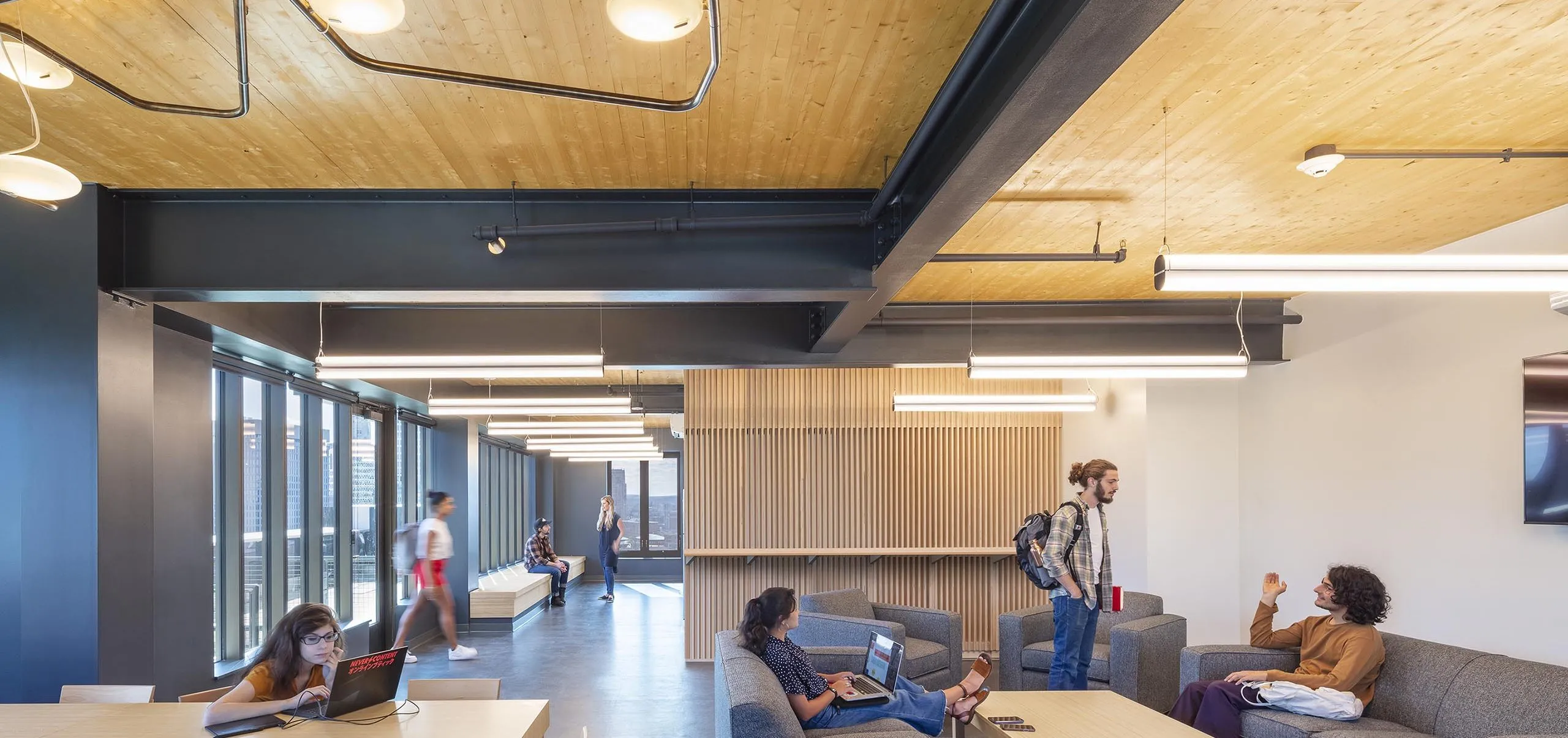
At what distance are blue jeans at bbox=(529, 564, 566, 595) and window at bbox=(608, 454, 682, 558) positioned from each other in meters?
4.26

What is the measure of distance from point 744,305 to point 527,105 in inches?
157

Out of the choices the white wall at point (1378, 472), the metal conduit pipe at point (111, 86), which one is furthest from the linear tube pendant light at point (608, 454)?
the metal conduit pipe at point (111, 86)

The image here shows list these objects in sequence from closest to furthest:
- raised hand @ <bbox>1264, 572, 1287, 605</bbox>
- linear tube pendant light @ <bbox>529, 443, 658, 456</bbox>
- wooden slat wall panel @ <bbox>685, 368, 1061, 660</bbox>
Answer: raised hand @ <bbox>1264, 572, 1287, 605</bbox>
wooden slat wall panel @ <bbox>685, 368, 1061, 660</bbox>
linear tube pendant light @ <bbox>529, 443, 658, 456</bbox>

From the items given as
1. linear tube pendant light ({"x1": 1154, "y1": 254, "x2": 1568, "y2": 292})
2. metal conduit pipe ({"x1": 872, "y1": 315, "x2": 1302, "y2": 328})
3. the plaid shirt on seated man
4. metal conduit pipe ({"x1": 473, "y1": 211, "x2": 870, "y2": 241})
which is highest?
metal conduit pipe ({"x1": 473, "y1": 211, "x2": 870, "y2": 241})

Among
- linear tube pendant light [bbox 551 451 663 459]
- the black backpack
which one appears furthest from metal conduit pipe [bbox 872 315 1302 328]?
linear tube pendant light [bbox 551 451 663 459]

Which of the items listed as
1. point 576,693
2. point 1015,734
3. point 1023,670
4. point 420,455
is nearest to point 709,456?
point 576,693

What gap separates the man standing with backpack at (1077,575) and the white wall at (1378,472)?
5.87 ft

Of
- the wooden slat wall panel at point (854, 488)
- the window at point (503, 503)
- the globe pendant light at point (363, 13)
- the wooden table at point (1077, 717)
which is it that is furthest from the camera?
the window at point (503, 503)

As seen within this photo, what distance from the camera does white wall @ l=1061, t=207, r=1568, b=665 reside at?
5.58 metres

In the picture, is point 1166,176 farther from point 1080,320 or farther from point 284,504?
point 284,504

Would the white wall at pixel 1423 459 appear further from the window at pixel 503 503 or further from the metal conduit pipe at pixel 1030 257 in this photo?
the window at pixel 503 503

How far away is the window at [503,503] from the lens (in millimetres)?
15664

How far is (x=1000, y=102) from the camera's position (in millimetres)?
3010

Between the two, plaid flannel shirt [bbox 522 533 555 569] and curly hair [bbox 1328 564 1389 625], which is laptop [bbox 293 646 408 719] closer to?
curly hair [bbox 1328 564 1389 625]
